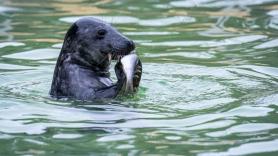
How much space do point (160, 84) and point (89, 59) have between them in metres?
1.15

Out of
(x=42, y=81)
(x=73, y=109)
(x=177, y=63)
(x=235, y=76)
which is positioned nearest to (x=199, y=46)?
(x=177, y=63)

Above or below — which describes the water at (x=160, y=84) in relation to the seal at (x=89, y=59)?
below

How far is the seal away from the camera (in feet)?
29.4

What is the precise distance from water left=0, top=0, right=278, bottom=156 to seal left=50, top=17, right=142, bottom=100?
0.17m

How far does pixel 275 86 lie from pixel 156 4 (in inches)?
254

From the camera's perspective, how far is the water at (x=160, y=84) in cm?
750

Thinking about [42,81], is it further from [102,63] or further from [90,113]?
[90,113]

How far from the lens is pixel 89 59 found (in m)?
9.29

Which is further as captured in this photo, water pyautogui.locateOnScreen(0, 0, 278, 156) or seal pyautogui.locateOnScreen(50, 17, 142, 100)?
seal pyautogui.locateOnScreen(50, 17, 142, 100)

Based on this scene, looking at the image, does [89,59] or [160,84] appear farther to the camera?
[160,84]

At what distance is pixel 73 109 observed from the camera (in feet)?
28.4

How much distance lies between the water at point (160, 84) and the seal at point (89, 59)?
171 mm

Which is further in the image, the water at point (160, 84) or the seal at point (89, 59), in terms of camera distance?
the seal at point (89, 59)

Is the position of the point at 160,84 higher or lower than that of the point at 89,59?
lower
